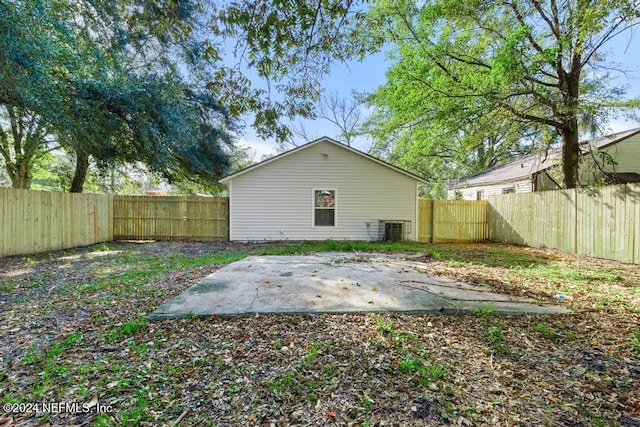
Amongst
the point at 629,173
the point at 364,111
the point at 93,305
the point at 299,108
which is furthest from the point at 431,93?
the point at 364,111

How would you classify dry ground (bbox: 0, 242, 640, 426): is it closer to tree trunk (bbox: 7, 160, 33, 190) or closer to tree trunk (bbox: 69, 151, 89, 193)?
tree trunk (bbox: 69, 151, 89, 193)

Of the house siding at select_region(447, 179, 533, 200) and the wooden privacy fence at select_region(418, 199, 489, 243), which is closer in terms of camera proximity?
the wooden privacy fence at select_region(418, 199, 489, 243)

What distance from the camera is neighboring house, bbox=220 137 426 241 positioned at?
10734mm

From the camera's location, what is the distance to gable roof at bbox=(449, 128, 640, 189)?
36.1ft

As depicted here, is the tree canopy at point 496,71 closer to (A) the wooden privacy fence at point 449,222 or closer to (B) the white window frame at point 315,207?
(A) the wooden privacy fence at point 449,222

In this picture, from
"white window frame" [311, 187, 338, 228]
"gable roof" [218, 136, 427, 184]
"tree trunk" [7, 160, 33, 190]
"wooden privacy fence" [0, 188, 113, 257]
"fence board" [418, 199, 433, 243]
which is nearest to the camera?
"wooden privacy fence" [0, 188, 113, 257]

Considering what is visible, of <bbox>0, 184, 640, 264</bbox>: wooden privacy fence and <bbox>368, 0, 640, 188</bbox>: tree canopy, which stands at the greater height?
<bbox>368, 0, 640, 188</bbox>: tree canopy

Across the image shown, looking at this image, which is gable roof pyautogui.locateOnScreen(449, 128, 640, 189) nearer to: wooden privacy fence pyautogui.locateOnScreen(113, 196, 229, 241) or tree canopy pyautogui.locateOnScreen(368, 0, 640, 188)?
tree canopy pyautogui.locateOnScreen(368, 0, 640, 188)

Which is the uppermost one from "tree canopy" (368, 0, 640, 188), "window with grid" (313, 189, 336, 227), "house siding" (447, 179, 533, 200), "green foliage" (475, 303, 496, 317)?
"tree canopy" (368, 0, 640, 188)

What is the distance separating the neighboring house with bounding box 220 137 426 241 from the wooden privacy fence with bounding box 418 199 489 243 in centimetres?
124

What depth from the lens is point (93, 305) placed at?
11.3 ft

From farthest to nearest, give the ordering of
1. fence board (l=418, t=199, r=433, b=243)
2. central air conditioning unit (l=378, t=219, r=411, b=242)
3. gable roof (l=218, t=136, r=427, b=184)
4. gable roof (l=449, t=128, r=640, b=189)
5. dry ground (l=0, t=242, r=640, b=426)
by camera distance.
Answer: fence board (l=418, t=199, r=433, b=243)
gable roof (l=449, t=128, r=640, b=189)
central air conditioning unit (l=378, t=219, r=411, b=242)
gable roof (l=218, t=136, r=427, b=184)
dry ground (l=0, t=242, r=640, b=426)

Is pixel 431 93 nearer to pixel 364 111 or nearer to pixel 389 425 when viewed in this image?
pixel 389 425

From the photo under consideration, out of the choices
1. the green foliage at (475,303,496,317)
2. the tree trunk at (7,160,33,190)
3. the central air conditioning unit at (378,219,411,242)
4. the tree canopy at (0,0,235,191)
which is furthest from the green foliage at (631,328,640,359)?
the tree trunk at (7,160,33,190)
